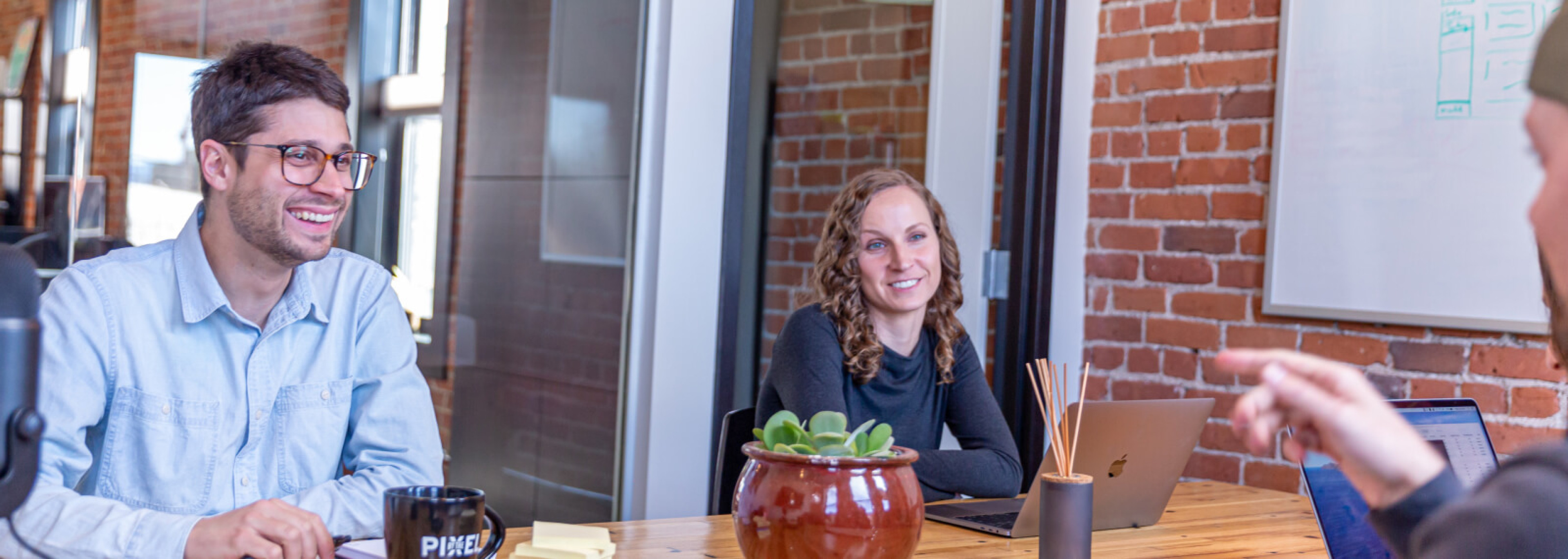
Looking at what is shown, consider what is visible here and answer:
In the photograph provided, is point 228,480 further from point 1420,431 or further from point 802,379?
point 1420,431

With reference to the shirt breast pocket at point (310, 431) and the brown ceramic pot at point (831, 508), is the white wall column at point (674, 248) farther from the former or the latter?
the brown ceramic pot at point (831, 508)

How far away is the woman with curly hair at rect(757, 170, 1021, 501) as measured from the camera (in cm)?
219

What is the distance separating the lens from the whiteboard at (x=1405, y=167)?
253 centimetres

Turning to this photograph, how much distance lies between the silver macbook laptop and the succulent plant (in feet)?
1.14

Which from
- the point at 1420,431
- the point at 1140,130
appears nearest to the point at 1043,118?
the point at 1140,130

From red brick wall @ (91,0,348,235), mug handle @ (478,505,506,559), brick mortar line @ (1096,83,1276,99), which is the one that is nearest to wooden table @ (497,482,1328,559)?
mug handle @ (478,505,506,559)

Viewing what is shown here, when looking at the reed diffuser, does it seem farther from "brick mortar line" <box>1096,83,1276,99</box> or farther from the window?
"brick mortar line" <box>1096,83,1276,99</box>

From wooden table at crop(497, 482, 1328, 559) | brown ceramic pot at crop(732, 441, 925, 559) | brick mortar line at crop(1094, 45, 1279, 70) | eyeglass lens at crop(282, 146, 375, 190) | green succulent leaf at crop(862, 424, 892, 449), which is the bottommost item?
wooden table at crop(497, 482, 1328, 559)

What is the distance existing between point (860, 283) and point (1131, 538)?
2.56 ft

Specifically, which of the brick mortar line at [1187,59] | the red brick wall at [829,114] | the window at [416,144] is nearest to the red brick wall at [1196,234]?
the brick mortar line at [1187,59]

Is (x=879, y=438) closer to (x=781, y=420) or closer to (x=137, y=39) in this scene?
(x=781, y=420)

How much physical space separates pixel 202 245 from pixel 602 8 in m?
1.07

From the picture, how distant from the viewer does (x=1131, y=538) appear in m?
1.72

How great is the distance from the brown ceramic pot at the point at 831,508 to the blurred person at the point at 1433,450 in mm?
442
